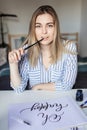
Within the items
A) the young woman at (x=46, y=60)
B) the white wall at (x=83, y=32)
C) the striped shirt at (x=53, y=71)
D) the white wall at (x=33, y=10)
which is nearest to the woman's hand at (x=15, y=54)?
the young woman at (x=46, y=60)

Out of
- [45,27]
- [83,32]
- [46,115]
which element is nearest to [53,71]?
[45,27]

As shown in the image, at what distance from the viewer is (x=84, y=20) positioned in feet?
11.2

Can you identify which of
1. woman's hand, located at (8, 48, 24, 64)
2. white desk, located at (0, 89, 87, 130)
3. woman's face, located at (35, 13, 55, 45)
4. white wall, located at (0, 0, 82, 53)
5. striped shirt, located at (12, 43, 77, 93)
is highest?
white wall, located at (0, 0, 82, 53)

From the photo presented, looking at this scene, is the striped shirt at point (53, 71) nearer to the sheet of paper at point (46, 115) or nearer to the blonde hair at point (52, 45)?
the blonde hair at point (52, 45)

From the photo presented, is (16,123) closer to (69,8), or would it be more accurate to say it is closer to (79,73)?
(79,73)

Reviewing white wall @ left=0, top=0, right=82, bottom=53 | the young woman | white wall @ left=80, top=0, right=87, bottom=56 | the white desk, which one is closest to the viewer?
the white desk

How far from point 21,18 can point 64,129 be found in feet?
10.6

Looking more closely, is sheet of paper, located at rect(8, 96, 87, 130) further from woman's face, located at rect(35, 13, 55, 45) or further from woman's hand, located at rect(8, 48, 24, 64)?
woman's face, located at rect(35, 13, 55, 45)

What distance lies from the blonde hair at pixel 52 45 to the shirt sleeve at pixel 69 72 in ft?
0.17

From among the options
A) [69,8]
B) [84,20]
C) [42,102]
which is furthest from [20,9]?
[42,102]

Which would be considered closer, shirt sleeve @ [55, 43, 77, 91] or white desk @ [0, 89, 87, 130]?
white desk @ [0, 89, 87, 130]

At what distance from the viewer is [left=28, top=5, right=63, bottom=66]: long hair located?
1149 mm

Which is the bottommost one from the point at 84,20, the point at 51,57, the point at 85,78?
the point at 85,78

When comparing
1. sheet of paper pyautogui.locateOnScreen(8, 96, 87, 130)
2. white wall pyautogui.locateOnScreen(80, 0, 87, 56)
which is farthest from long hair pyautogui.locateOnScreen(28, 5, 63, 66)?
white wall pyautogui.locateOnScreen(80, 0, 87, 56)
